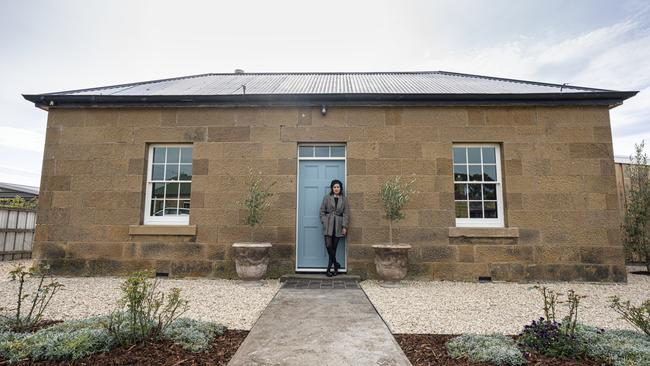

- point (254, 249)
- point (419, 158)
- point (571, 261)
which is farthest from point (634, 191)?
point (254, 249)

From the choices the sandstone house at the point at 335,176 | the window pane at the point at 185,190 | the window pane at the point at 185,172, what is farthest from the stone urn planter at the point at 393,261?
the window pane at the point at 185,172

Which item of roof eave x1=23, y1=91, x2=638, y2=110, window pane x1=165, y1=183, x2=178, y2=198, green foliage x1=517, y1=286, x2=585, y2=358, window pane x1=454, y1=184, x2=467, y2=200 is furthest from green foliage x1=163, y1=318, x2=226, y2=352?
window pane x1=454, y1=184, x2=467, y2=200

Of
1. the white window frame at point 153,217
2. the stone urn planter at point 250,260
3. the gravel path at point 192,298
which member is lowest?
the gravel path at point 192,298

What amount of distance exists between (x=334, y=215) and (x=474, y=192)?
309cm

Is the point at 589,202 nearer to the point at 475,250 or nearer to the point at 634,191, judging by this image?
the point at 634,191

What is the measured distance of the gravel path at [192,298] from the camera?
12.9ft

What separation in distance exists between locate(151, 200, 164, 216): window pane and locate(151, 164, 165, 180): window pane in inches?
20.8

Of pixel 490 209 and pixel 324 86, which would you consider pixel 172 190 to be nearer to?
pixel 324 86

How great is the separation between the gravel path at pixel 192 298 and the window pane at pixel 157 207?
1.43 metres

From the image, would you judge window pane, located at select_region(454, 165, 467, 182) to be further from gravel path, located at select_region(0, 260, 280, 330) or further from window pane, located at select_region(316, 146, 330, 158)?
gravel path, located at select_region(0, 260, 280, 330)

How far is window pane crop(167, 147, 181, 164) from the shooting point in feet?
22.6

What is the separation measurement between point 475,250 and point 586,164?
299 cm

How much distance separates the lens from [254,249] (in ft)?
19.0

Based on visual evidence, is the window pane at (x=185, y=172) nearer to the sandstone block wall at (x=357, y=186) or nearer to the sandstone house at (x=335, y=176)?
the sandstone house at (x=335, y=176)
